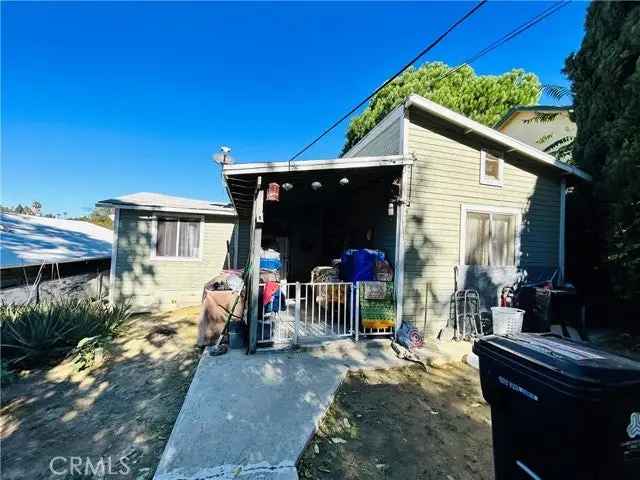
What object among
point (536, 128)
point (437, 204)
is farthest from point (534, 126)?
point (437, 204)

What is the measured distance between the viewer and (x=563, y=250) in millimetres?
6887

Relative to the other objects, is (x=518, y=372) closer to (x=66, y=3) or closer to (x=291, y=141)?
(x=66, y=3)

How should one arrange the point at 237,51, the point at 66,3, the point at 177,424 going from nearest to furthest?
the point at 177,424 → the point at 66,3 → the point at 237,51

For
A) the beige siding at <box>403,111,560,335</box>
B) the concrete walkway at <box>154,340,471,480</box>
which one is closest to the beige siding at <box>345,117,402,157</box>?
the beige siding at <box>403,111,560,335</box>

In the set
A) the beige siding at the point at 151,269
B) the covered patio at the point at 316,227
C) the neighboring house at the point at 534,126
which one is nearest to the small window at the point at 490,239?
the covered patio at the point at 316,227

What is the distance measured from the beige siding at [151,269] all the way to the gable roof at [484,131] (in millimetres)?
6777

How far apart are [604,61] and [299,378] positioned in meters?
9.37

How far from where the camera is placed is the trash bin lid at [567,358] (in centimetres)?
134

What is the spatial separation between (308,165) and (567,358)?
3.95m

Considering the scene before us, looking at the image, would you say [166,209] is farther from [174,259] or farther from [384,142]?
[384,142]

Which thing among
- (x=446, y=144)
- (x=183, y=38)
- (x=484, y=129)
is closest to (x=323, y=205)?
(x=446, y=144)

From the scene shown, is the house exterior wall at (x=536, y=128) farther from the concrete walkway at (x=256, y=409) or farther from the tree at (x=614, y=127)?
the concrete walkway at (x=256, y=409)

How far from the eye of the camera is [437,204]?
595 centimetres

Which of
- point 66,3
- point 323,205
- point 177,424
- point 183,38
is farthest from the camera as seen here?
point 323,205
